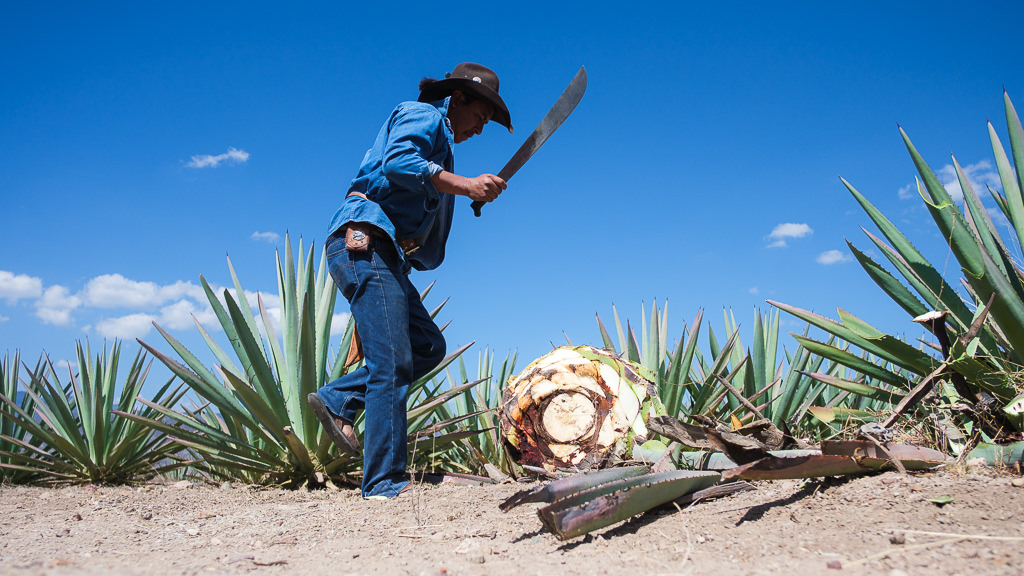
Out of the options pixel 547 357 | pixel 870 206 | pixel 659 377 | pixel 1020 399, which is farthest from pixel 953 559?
pixel 659 377

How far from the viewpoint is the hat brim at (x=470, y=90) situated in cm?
267

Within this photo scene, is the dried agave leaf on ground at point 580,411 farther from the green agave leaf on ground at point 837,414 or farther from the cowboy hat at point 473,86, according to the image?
the cowboy hat at point 473,86

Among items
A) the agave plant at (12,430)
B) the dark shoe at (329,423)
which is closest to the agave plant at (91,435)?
the agave plant at (12,430)

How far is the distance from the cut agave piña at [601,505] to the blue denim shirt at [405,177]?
4.66ft

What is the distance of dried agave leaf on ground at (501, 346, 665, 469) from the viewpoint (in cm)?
215

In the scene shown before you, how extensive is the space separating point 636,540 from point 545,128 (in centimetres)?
178

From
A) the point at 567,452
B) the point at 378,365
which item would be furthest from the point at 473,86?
the point at 567,452

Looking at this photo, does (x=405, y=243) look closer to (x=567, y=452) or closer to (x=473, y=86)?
(x=473, y=86)

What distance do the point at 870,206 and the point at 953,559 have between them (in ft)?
3.81

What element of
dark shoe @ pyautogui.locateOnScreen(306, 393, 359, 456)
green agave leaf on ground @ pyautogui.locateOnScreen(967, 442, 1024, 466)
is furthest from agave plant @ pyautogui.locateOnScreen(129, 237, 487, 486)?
green agave leaf on ground @ pyautogui.locateOnScreen(967, 442, 1024, 466)

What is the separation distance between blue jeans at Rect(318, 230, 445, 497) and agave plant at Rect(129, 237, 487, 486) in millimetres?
211

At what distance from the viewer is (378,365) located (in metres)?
2.37

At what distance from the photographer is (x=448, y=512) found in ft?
6.19

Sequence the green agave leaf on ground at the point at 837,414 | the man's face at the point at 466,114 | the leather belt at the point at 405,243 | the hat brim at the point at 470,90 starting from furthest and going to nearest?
the man's face at the point at 466,114, the hat brim at the point at 470,90, the leather belt at the point at 405,243, the green agave leaf on ground at the point at 837,414
